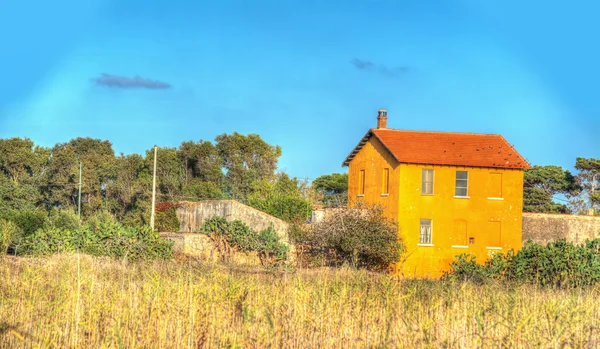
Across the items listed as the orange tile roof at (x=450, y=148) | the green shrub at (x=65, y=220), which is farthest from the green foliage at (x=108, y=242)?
the green shrub at (x=65, y=220)

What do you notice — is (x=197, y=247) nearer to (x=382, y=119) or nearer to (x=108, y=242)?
(x=108, y=242)

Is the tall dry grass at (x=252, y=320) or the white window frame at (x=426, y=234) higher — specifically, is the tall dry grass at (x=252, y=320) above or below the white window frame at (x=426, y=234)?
below

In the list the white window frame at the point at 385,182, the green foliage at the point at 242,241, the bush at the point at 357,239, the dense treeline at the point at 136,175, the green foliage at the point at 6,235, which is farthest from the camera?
the dense treeline at the point at 136,175

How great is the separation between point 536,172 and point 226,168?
25.1 meters

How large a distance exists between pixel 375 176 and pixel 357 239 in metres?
5.97

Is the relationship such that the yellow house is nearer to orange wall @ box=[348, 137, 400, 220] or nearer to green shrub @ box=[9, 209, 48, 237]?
A: orange wall @ box=[348, 137, 400, 220]

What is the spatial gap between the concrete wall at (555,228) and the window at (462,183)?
4988 mm

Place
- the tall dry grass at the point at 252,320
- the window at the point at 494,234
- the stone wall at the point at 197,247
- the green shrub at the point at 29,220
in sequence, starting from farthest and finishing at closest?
the window at the point at 494,234, the green shrub at the point at 29,220, the stone wall at the point at 197,247, the tall dry grass at the point at 252,320

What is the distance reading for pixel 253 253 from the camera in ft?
100

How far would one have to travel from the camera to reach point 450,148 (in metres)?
37.6

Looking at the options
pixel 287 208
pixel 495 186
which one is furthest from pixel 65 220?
pixel 495 186

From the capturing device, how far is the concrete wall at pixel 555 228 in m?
39.8

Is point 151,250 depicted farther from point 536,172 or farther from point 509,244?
point 536,172

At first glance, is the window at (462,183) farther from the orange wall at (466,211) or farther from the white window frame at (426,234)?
the white window frame at (426,234)
